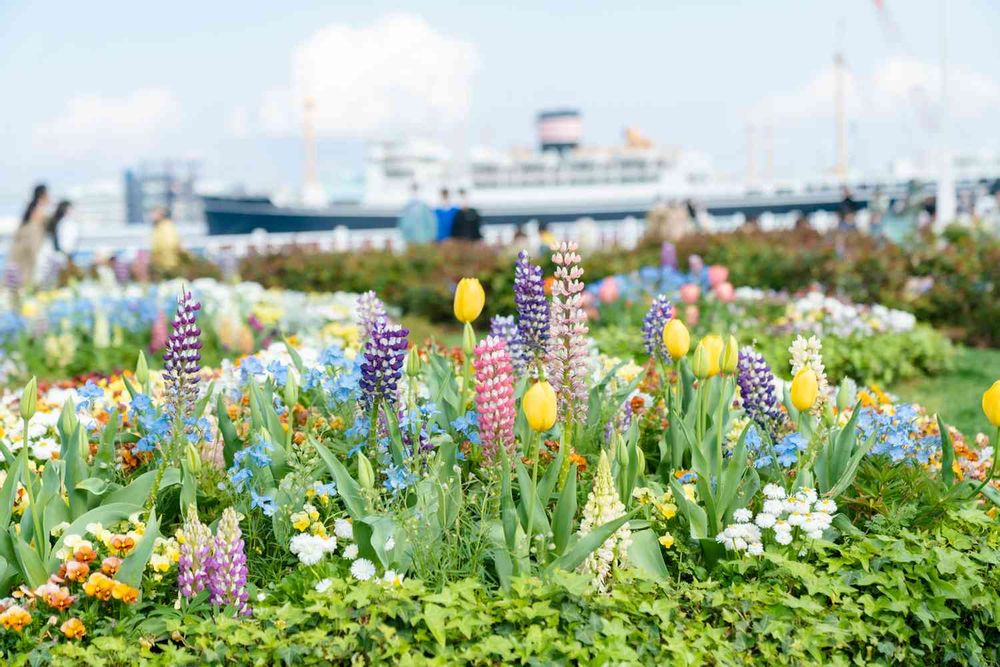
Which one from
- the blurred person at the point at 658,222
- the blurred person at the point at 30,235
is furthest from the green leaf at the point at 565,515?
the blurred person at the point at 658,222

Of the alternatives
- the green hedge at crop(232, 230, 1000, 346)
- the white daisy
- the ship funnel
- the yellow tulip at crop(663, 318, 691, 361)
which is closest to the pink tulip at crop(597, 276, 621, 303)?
the green hedge at crop(232, 230, 1000, 346)

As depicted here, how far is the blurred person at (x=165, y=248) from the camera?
12.2 meters

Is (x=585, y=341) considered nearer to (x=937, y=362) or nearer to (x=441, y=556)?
(x=441, y=556)

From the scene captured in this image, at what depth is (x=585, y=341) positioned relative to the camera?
2.73 metres

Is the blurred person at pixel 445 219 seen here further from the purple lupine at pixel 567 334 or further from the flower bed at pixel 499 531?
the purple lupine at pixel 567 334

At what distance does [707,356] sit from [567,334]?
0.41 m

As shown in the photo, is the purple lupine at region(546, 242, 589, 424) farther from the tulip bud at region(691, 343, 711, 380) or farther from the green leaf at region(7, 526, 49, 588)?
the green leaf at region(7, 526, 49, 588)

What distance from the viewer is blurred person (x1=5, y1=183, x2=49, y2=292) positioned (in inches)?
414

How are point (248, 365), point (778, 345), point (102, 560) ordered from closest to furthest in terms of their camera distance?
point (102, 560)
point (248, 365)
point (778, 345)

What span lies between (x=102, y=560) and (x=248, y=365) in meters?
1.28

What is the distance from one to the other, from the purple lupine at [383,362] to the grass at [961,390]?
425 cm

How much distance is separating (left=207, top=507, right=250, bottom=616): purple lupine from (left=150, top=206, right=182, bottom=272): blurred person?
34.2 ft

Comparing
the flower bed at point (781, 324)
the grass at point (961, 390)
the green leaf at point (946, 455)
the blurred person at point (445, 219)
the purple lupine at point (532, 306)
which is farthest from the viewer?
the blurred person at point (445, 219)

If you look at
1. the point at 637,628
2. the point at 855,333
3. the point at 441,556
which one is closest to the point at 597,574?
the point at 637,628
